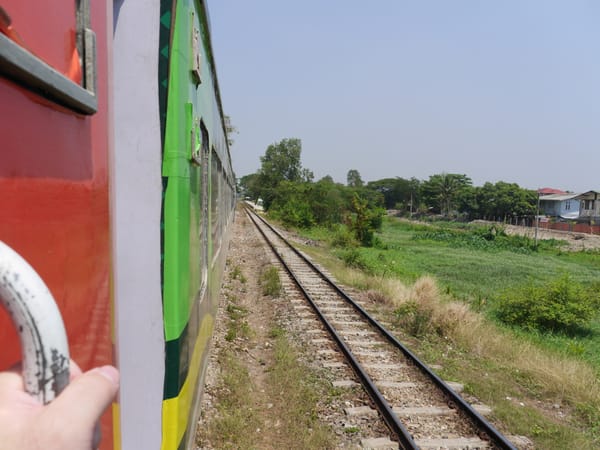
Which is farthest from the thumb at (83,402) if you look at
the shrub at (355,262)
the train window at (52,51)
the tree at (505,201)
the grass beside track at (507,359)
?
the tree at (505,201)

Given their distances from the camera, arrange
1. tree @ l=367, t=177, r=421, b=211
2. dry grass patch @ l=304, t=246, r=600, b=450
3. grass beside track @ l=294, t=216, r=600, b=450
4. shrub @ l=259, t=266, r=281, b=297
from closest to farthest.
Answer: dry grass patch @ l=304, t=246, r=600, b=450 < grass beside track @ l=294, t=216, r=600, b=450 < shrub @ l=259, t=266, r=281, b=297 < tree @ l=367, t=177, r=421, b=211

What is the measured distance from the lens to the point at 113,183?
4.55 ft

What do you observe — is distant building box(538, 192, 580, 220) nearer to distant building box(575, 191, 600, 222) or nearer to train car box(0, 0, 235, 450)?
distant building box(575, 191, 600, 222)

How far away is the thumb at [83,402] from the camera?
0.59 meters

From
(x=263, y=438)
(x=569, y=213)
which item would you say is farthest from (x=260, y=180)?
(x=263, y=438)

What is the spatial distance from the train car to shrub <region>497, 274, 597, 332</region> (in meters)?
11.0

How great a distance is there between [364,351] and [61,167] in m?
7.06

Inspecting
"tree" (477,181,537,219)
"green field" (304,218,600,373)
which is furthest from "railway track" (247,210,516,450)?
"tree" (477,181,537,219)

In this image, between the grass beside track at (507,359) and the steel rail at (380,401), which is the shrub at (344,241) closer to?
the grass beside track at (507,359)

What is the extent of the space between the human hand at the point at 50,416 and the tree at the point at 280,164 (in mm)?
79934

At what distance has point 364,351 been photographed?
7.51 meters

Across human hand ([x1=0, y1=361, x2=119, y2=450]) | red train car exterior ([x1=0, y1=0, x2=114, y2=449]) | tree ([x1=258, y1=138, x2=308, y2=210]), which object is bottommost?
human hand ([x1=0, y1=361, x2=119, y2=450])

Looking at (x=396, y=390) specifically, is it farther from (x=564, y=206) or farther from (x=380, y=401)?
(x=564, y=206)

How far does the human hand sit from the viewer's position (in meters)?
0.55
